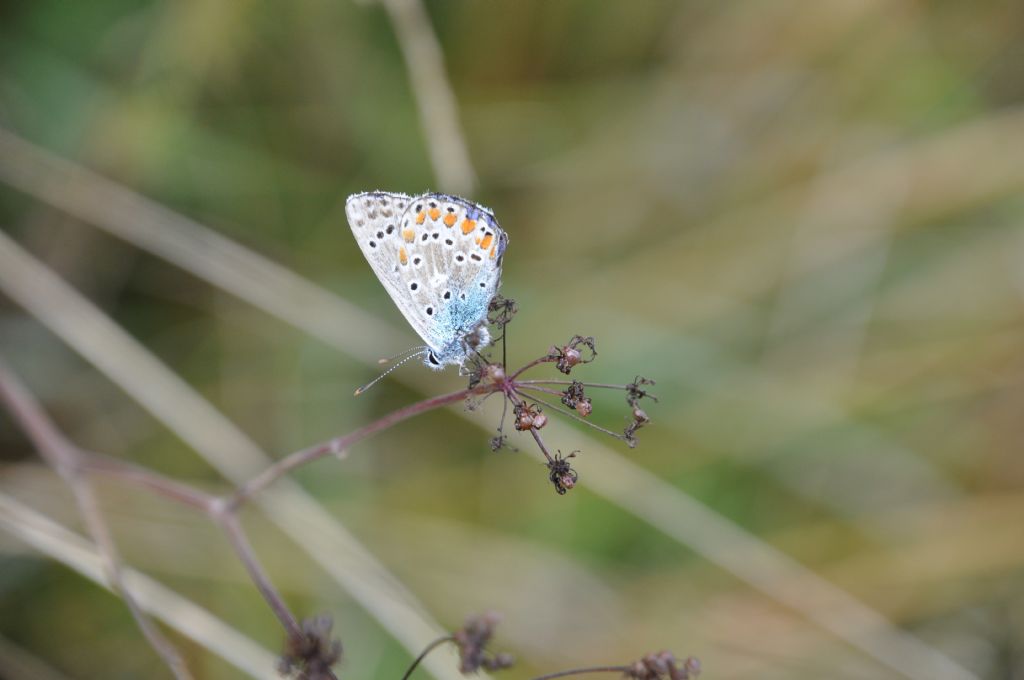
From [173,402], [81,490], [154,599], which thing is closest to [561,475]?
[81,490]

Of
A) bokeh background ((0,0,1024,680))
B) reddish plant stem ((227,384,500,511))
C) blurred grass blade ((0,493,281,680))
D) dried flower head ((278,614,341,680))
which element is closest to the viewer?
dried flower head ((278,614,341,680))

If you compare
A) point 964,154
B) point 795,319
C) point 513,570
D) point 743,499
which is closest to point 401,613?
point 513,570

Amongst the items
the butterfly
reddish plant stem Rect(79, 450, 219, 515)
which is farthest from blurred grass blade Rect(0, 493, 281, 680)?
the butterfly

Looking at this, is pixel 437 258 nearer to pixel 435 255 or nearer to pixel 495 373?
pixel 435 255

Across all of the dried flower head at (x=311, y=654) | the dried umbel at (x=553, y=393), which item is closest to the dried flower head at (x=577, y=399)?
the dried umbel at (x=553, y=393)

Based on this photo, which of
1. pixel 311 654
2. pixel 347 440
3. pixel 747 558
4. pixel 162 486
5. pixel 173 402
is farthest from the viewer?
pixel 747 558

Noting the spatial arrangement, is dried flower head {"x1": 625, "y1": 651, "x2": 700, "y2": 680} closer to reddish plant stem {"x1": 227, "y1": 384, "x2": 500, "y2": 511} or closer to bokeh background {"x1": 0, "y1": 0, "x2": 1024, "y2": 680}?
reddish plant stem {"x1": 227, "y1": 384, "x2": 500, "y2": 511}
